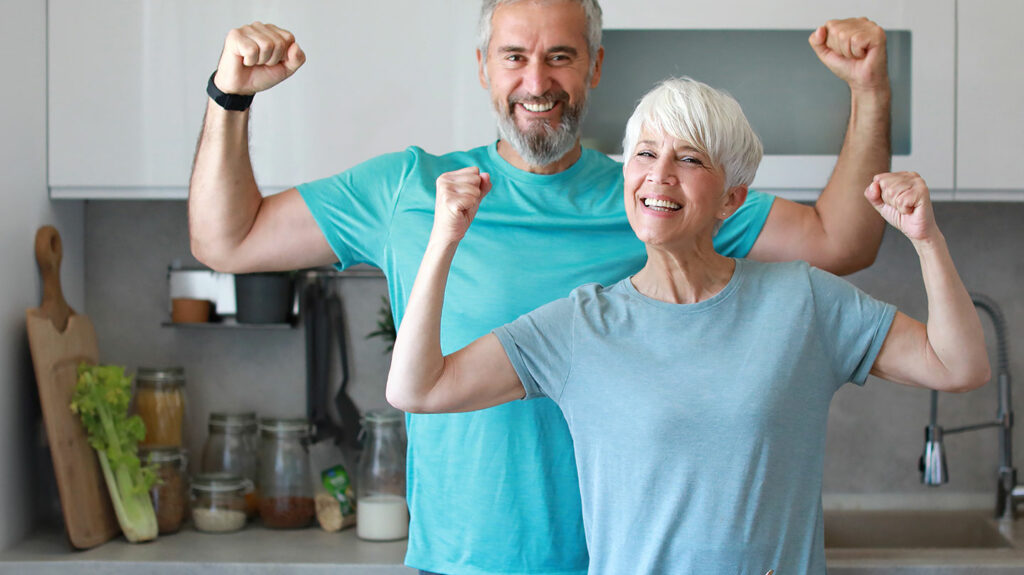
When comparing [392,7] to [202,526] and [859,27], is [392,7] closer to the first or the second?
[859,27]

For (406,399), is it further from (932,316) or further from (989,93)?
(989,93)

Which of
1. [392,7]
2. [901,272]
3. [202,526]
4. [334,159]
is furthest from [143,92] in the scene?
[901,272]

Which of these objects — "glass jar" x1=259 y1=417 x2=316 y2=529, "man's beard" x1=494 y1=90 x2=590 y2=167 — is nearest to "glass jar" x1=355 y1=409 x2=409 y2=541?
"glass jar" x1=259 y1=417 x2=316 y2=529

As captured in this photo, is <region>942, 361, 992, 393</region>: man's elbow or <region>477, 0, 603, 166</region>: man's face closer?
<region>942, 361, 992, 393</region>: man's elbow

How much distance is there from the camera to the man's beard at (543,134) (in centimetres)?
138

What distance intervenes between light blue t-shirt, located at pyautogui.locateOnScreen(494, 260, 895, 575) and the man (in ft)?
0.48

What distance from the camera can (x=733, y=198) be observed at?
1.25 metres

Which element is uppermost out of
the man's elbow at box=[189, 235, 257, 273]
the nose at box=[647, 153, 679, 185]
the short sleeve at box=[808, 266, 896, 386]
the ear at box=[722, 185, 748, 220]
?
the nose at box=[647, 153, 679, 185]

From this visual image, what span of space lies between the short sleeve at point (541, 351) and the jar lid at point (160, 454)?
1.24m

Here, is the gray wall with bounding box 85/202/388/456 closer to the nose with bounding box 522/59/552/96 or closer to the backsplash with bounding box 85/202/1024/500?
the backsplash with bounding box 85/202/1024/500

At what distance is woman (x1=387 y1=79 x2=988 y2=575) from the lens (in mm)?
1118

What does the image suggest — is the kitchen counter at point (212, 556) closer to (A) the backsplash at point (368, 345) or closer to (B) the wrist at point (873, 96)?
(A) the backsplash at point (368, 345)

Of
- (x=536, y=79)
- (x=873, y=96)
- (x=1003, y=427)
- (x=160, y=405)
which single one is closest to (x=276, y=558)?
(x=160, y=405)

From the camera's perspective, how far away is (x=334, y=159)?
2059mm
